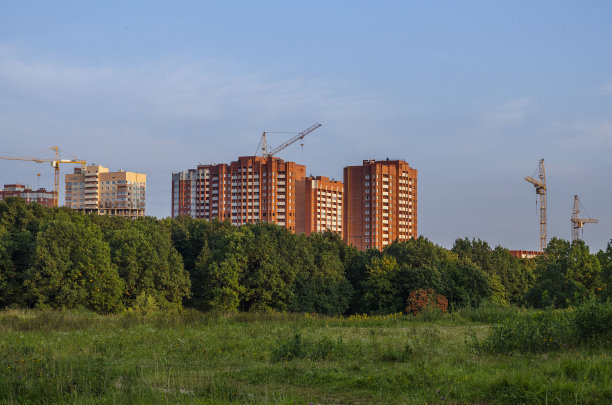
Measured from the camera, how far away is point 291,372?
13.2 metres

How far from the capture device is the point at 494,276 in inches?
3238

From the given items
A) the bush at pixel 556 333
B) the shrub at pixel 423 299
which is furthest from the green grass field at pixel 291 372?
the shrub at pixel 423 299

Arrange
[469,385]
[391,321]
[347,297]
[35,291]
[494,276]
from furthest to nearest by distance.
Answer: [494,276], [347,297], [35,291], [391,321], [469,385]

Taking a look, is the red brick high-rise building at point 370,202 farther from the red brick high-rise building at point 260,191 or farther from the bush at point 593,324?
the bush at point 593,324

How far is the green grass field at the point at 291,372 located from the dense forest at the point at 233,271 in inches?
1381

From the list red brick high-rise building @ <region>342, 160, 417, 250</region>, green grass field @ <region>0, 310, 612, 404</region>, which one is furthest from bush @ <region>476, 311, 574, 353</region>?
red brick high-rise building @ <region>342, 160, 417, 250</region>

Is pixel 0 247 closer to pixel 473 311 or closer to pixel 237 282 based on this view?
pixel 237 282

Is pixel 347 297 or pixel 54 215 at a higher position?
pixel 54 215

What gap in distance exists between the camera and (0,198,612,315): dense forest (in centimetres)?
5416

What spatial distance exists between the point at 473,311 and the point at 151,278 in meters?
38.2

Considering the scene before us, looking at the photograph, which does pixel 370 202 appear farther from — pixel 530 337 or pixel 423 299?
pixel 530 337

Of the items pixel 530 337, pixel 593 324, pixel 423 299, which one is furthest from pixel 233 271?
pixel 593 324

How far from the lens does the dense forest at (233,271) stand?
5416 cm

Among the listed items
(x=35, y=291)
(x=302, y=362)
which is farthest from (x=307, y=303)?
(x=302, y=362)
